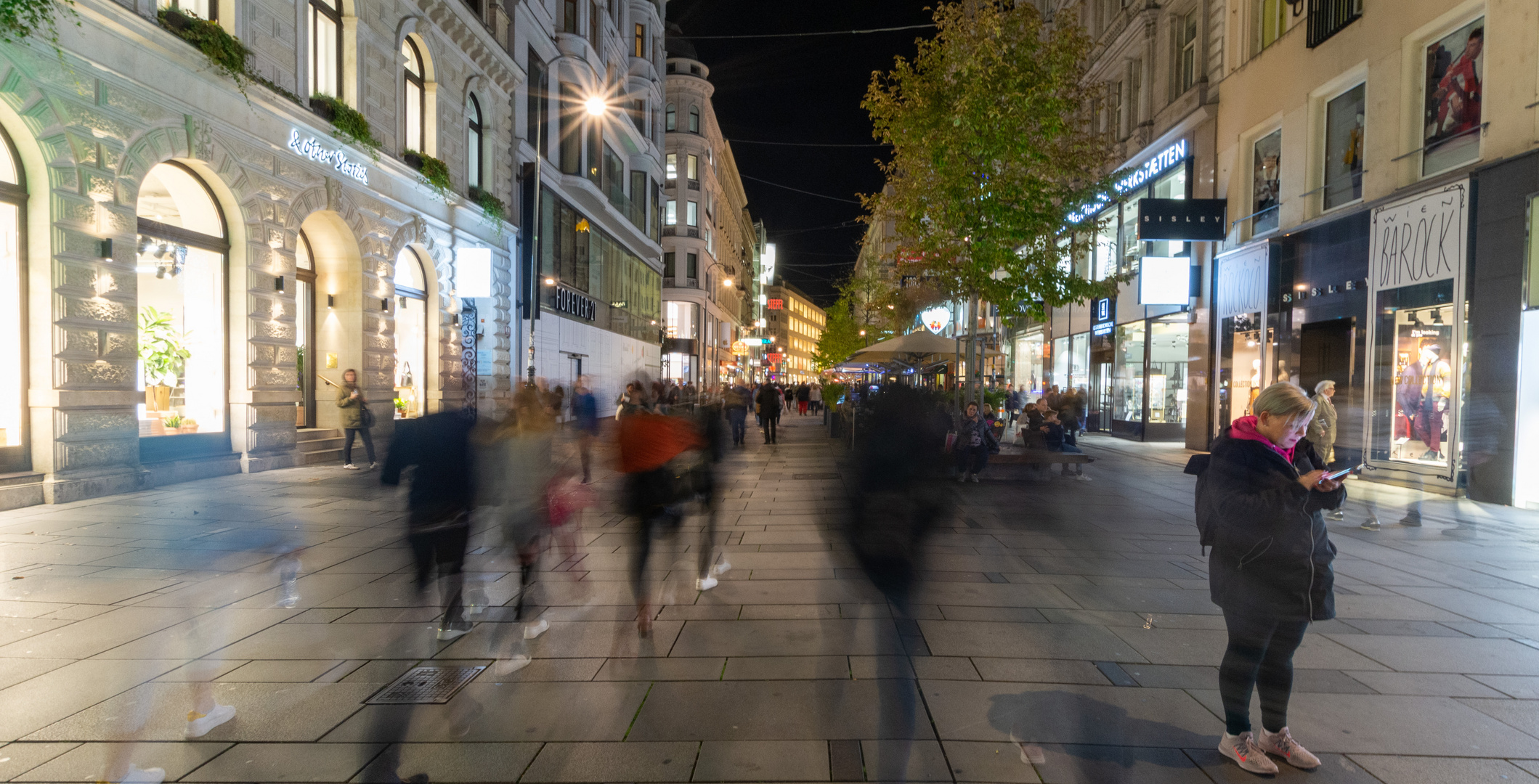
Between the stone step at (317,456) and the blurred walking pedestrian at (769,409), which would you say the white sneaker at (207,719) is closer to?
the stone step at (317,456)

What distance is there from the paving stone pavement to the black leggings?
0.26 m

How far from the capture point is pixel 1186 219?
773 inches

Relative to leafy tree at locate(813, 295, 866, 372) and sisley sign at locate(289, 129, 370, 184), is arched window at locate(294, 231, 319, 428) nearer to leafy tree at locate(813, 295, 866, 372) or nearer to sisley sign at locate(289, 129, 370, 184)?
sisley sign at locate(289, 129, 370, 184)

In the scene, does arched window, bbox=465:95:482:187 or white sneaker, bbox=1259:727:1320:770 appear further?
arched window, bbox=465:95:482:187

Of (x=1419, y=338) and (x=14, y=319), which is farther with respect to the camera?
(x=1419, y=338)

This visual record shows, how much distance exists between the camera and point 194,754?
142 inches

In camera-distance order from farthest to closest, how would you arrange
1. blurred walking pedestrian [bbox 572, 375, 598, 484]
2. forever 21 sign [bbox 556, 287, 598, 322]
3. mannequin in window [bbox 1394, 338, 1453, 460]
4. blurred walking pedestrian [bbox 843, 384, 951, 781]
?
forever 21 sign [bbox 556, 287, 598, 322] < mannequin in window [bbox 1394, 338, 1453, 460] < blurred walking pedestrian [bbox 572, 375, 598, 484] < blurred walking pedestrian [bbox 843, 384, 951, 781]

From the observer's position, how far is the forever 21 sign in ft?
88.3

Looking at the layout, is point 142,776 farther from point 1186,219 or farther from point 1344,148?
point 1186,219

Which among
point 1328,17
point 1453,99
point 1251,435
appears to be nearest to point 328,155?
point 1251,435

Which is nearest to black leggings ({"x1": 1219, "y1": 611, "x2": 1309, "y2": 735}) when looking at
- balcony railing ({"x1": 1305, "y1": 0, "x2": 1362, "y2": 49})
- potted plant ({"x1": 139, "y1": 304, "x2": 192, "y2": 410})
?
potted plant ({"x1": 139, "y1": 304, "x2": 192, "y2": 410})

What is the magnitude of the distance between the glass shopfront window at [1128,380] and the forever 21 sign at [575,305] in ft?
57.7

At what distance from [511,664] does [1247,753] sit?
12.1ft

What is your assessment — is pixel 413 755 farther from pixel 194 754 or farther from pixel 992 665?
pixel 992 665
